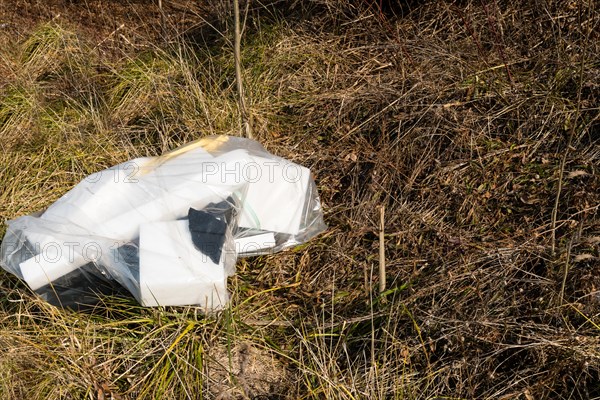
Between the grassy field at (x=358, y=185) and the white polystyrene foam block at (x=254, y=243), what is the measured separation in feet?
0.35

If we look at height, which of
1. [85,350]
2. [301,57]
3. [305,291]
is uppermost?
[301,57]

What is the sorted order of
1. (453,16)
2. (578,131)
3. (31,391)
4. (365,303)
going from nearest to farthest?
(31,391)
(365,303)
(578,131)
(453,16)

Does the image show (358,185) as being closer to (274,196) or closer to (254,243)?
(274,196)

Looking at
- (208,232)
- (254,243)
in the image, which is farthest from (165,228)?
(254,243)

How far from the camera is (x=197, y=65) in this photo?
3721 millimetres

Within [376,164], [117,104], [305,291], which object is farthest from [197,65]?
[305,291]

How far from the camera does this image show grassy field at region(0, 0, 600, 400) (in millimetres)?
2260

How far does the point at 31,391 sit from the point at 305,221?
1.18 meters

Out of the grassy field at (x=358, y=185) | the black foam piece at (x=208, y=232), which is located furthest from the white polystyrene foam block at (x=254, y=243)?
the black foam piece at (x=208, y=232)

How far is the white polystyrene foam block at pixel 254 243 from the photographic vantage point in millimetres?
2635

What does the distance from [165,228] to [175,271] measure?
0.17 metres

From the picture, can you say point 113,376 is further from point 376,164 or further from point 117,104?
point 117,104

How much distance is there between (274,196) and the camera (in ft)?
8.87

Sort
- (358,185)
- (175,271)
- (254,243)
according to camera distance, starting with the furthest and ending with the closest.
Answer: (358,185)
(254,243)
(175,271)
